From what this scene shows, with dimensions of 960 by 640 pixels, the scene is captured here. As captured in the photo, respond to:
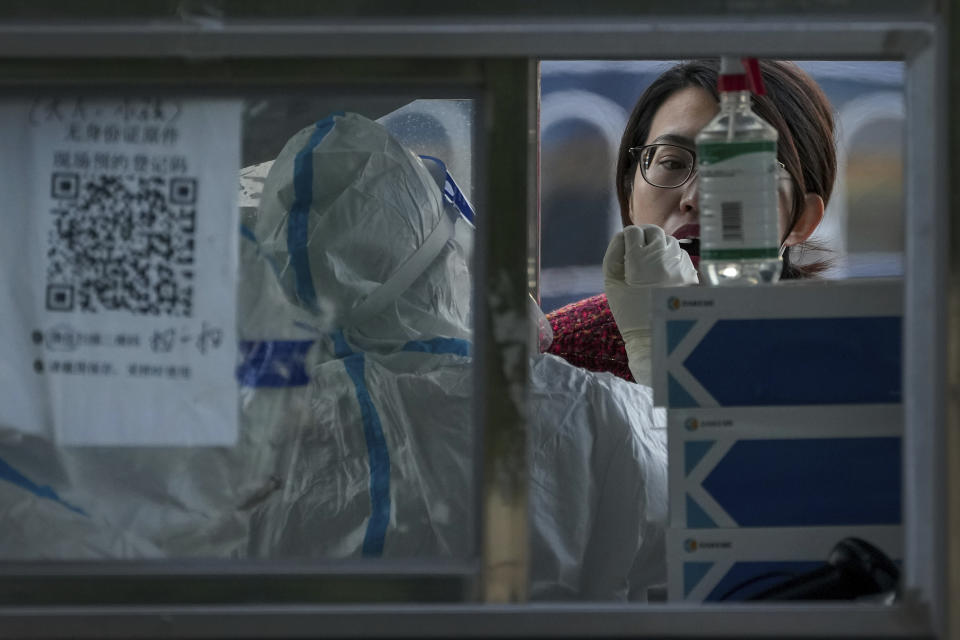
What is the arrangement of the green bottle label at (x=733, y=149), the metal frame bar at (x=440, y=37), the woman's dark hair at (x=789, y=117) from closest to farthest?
the metal frame bar at (x=440, y=37), the green bottle label at (x=733, y=149), the woman's dark hair at (x=789, y=117)

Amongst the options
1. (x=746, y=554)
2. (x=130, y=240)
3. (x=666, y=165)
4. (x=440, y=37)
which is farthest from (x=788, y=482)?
(x=666, y=165)

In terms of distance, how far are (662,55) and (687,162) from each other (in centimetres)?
139

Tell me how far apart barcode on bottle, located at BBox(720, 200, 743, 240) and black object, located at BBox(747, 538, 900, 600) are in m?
0.33

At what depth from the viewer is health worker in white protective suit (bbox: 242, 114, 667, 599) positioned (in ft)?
4.04

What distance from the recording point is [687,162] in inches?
88.2

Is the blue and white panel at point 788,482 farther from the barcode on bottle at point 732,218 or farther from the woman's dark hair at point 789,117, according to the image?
the woman's dark hair at point 789,117

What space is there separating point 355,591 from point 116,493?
32cm

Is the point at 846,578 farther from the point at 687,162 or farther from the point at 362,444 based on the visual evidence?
the point at 687,162

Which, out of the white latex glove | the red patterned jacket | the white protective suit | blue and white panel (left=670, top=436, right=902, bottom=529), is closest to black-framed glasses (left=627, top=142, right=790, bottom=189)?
the red patterned jacket

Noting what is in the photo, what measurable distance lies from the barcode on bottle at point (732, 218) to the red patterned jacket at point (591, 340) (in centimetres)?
116

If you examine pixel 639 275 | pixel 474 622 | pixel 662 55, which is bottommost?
pixel 474 622

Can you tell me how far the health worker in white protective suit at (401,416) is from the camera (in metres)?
1.23

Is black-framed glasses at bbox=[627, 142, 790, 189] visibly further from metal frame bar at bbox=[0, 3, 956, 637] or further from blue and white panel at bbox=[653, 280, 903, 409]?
metal frame bar at bbox=[0, 3, 956, 637]

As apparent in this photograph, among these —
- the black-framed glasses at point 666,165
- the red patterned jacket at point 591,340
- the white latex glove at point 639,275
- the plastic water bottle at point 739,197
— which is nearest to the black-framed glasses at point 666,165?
the black-framed glasses at point 666,165
